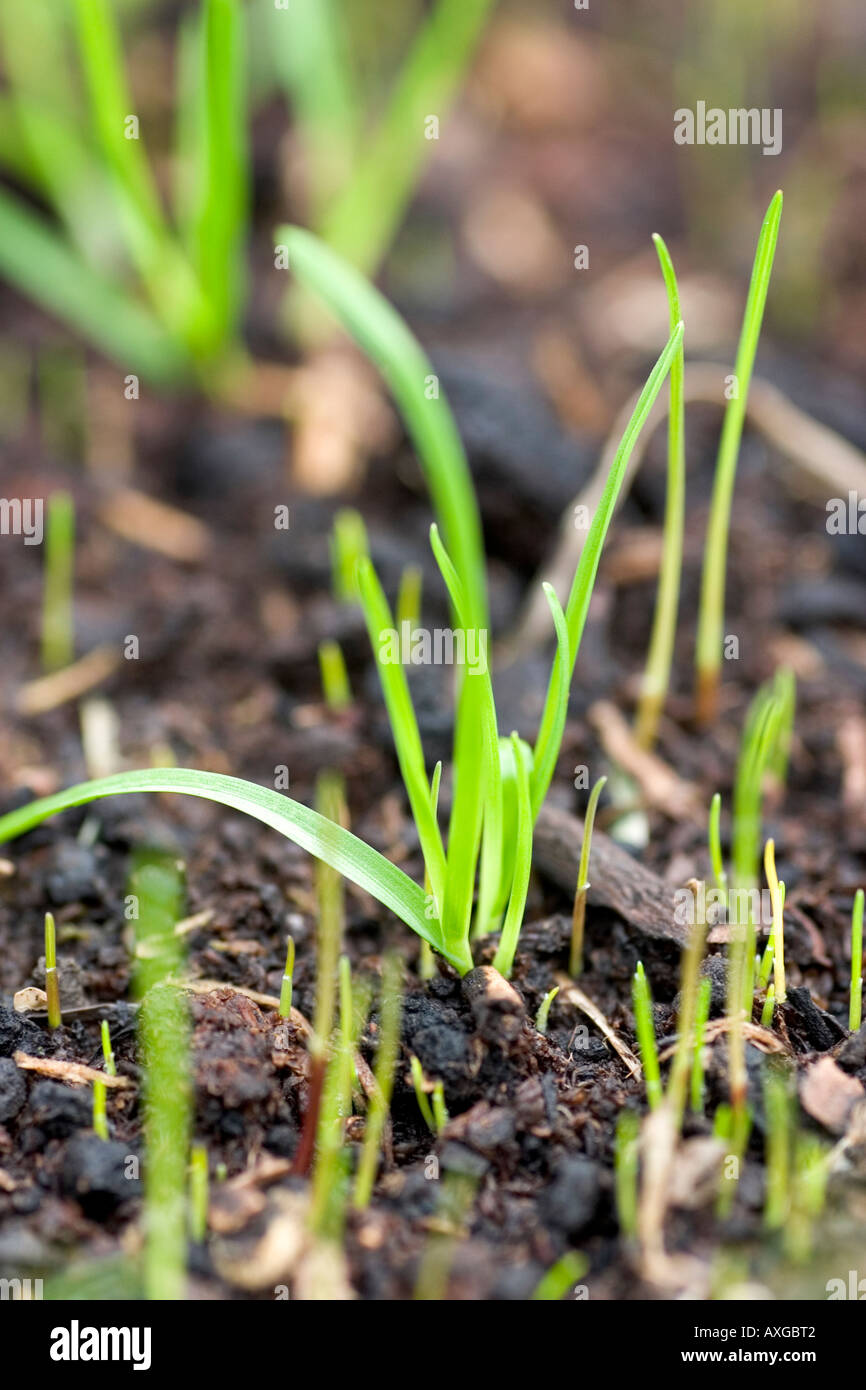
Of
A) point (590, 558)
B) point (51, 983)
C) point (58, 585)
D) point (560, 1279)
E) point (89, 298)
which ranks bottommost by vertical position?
point (560, 1279)

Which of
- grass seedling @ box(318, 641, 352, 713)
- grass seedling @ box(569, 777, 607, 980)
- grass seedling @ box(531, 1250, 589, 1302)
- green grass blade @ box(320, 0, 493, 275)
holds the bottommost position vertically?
grass seedling @ box(531, 1250, 589, 1302)

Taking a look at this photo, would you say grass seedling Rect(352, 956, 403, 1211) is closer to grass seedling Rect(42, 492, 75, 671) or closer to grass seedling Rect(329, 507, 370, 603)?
grass seedling Rect(329, 507, 370, 603)

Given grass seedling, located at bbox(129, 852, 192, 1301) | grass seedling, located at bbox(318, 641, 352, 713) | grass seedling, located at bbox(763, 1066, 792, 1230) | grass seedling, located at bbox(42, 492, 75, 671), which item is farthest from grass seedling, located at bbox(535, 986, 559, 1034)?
grass seedling, located at bbox(42, 492, 75, 671)

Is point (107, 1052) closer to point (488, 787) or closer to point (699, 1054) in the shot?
point (488, 787)

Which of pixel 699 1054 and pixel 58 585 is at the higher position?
pixel 58 585

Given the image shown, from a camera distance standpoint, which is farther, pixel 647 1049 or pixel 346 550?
pixel 346 550

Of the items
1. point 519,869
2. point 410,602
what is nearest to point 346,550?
point 410,602
